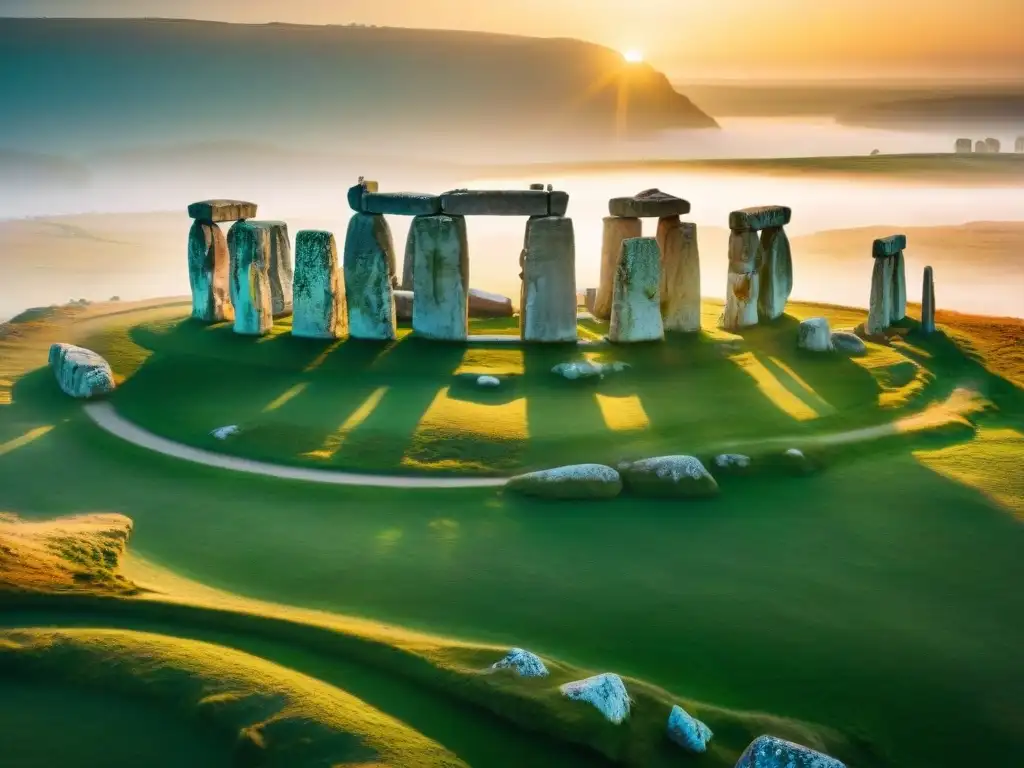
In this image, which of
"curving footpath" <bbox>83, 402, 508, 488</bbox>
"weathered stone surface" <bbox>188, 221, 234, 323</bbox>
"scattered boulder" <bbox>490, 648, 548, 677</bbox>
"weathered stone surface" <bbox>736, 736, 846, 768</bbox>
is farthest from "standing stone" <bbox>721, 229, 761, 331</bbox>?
"weathered stone surface" <bbox>736, 736, 846, 768</bbox>

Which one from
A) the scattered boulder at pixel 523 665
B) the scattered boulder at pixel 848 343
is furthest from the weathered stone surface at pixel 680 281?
the scattered boulder at pixel 523 665

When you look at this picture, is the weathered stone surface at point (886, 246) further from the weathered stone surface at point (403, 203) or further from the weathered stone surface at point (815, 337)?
the weathered stone surface at point (403, 203)

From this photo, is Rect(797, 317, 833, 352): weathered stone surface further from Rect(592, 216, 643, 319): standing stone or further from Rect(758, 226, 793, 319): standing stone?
Rect(592, 216, 643, 319): standing stone

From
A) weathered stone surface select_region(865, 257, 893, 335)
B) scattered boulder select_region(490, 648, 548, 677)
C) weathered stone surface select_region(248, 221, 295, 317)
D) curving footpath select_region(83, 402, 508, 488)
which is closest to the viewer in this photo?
scattered boulder select_region(490, 648, 548, 677)

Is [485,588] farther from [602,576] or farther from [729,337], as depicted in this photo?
[729,337]

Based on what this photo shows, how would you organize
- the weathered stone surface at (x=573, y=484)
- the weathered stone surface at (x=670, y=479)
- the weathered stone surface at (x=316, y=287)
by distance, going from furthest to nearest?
the weathered stone surface at (x=316, y=287) < the weathered stone surface at (x=670, y=479) < the weathered stone surface at (x=573, y=484)

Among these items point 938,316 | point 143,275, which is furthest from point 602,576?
point 143,275
